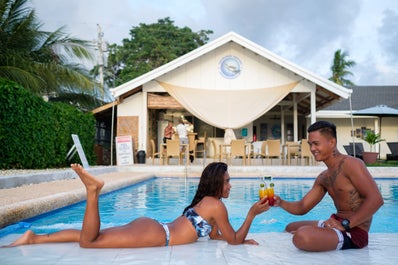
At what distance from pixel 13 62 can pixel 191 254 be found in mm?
12151

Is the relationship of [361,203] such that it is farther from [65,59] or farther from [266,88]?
[65,59]

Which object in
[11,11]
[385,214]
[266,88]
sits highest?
[11,11]

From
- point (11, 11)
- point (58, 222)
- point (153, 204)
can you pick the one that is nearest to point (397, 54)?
point (11, 11)

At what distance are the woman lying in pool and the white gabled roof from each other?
1207 cm

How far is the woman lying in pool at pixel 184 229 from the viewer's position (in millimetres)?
2973

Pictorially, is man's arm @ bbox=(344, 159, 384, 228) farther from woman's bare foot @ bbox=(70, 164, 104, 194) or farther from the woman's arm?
woman's bare foot @ bbox=(70, 164, 104, 194)

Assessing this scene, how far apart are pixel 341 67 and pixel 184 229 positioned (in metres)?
33.9

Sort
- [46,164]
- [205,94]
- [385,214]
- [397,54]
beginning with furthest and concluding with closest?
1. [397,54]
2. [205,94]
3. [46,164]
4. [385,214]

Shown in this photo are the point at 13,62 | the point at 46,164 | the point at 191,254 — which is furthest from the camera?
the point at 13,62

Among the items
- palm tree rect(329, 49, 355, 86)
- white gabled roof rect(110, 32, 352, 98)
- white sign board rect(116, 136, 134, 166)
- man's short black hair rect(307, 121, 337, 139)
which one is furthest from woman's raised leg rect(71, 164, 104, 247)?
palm tree rect(329, 49, 355, 86)

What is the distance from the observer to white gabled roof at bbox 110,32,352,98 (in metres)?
14.7

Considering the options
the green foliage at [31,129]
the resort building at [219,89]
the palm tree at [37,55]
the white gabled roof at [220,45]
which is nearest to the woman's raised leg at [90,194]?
the green foliage at [31,129]

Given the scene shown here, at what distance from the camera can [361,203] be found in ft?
9.51

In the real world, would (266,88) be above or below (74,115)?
above
